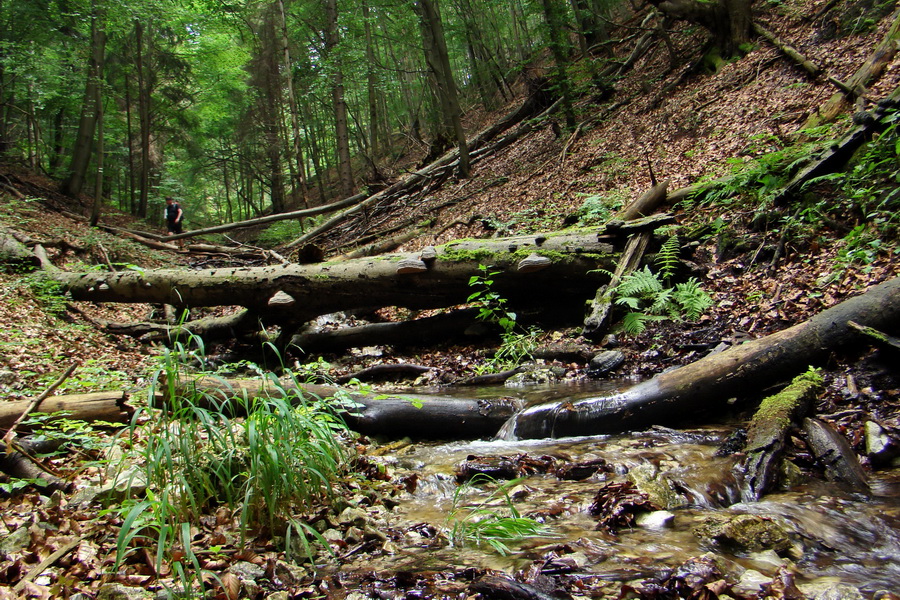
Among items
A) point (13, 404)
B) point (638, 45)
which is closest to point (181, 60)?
point (638, 45)

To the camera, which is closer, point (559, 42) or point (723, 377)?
point (723, 377)

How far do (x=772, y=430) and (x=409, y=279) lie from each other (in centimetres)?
538

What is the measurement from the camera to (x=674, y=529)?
2.54 meters

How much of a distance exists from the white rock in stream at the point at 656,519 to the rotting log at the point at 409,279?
15.1ft

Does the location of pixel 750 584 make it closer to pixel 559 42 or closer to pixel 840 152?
pixel 840 152

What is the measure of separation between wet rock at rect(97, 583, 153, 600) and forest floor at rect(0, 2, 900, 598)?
0.11 m

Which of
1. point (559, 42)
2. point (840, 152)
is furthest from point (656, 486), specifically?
point (559, 42)

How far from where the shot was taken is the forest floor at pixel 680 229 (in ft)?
11.5

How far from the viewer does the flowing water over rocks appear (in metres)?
2.11

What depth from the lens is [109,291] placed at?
907 cm

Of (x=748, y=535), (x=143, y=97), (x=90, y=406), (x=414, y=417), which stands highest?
(x=143, y=97)

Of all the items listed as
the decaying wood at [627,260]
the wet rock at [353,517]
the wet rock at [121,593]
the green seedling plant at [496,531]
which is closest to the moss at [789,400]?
the green seedling plant at [496,531]

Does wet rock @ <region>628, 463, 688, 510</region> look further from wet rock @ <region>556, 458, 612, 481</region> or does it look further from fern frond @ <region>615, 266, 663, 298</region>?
fern frond @ <region>615, 266, 663, 298</region>

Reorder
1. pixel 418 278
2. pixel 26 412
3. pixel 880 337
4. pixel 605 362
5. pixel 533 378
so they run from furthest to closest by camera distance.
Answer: pixel 418 278 < pixel 533 378 < pixel 605 362 < pixel 880 337 < pixel 26 412
